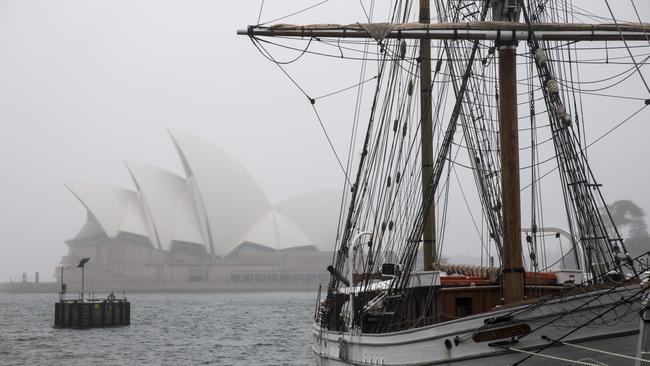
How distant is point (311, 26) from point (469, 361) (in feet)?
23.7

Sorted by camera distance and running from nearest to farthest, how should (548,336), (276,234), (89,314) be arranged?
(548,336), (89,314), (276,234)

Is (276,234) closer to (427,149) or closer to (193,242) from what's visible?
(193,242)

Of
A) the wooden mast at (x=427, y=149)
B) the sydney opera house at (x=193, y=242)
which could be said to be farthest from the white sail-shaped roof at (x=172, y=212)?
the wooden mast at (x=427, y=149)

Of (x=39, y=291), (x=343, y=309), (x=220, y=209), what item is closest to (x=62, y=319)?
(x=343, y=309)

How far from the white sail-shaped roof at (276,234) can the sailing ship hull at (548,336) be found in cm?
11371

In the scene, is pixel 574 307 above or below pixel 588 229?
below

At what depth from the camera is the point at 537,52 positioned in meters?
15.0

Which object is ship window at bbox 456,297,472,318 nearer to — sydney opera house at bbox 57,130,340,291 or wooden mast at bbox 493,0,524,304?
wooden mast at bbox 493,0,524,304

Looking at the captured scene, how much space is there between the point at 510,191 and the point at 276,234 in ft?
395

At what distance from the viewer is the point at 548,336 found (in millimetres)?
13031

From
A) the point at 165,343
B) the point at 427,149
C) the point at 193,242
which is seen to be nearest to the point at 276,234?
the point at 193,242

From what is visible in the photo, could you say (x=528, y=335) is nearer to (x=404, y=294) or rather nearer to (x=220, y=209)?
Result: (x=404, y=294)

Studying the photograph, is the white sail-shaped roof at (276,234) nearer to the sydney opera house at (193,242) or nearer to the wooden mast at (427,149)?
the sydney opera house at (193,242)

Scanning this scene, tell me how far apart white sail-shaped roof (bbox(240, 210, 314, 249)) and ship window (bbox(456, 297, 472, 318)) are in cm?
11243
